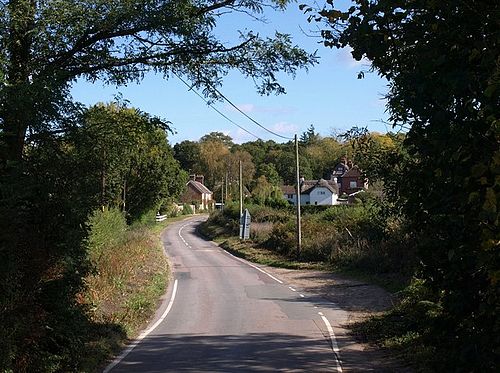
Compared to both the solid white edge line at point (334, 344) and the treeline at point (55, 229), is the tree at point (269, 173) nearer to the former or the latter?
the solid white edge line at point (334, 344)

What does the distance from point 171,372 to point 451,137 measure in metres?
7.70

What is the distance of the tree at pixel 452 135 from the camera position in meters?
3.73

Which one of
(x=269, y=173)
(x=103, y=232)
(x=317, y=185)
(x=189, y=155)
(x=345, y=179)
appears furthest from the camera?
(x=189, y=155)

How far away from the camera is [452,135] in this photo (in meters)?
4.09

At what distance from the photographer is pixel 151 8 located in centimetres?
954

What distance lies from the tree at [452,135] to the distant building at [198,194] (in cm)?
11560

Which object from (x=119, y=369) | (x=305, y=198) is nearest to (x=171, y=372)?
(x=119, y=369)

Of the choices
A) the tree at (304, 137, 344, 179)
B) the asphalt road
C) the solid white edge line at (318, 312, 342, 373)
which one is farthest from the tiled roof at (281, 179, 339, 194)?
the solid white edge line at (318, 312, 342, 373)

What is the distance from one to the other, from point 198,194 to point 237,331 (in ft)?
368

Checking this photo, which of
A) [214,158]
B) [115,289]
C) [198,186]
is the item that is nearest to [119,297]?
[115,289]

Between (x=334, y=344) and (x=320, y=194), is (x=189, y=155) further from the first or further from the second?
(x=334, y=344)

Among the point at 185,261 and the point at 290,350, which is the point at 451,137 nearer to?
the point at 290,350

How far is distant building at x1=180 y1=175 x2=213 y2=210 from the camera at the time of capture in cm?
12269

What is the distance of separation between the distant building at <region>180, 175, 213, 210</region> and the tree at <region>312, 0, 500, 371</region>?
379ft
